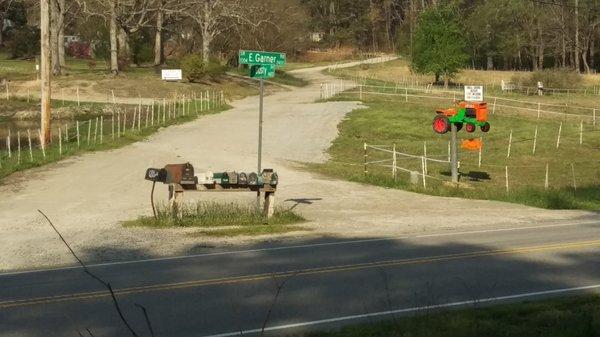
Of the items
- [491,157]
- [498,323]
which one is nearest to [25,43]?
[491,157]

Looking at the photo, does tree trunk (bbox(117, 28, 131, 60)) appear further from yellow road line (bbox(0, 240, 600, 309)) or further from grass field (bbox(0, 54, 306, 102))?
yellow road line (bbox(0, 240, 600, 309))

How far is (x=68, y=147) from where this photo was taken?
110ft

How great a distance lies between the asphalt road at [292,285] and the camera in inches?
357

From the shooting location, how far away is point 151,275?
12.0 m

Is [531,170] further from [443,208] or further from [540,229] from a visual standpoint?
[540,229]

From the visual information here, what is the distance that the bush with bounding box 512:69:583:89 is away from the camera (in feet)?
269

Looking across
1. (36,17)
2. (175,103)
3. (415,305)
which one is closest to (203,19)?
(175,103)

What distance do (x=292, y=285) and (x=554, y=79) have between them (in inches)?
2989

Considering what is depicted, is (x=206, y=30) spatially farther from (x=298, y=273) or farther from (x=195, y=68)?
(x=298, y=273)

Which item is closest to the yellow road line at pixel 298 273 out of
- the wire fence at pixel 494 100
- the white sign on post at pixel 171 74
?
the wire fence at pixel 494 100

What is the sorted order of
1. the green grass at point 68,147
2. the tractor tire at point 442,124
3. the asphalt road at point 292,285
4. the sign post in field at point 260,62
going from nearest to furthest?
the asphalt road at point 292,285 < the sign post in field at point 260,62 < the tractor tire at point 442,124 < the green grass at point 68,147

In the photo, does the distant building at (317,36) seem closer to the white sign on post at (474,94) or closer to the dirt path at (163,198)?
the dirt path at (163,198)

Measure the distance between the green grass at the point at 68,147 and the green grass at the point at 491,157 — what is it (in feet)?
29.2

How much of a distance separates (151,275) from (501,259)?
5.30 metres
